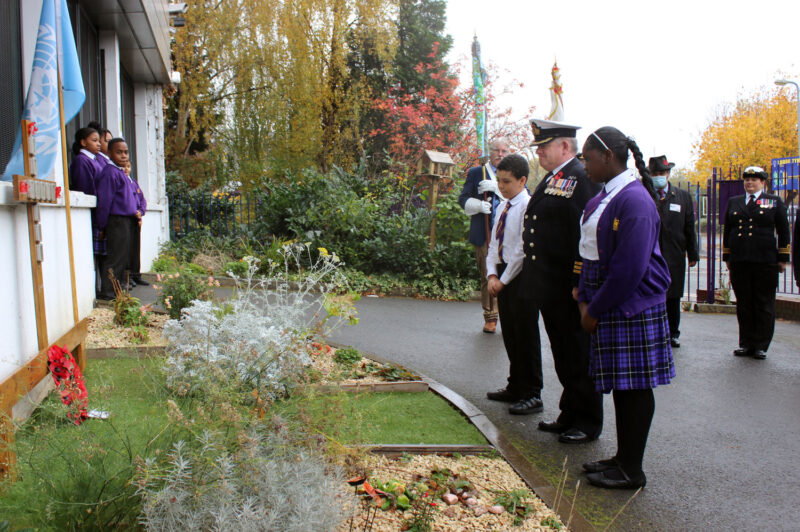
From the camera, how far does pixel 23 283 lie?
3.88 meters

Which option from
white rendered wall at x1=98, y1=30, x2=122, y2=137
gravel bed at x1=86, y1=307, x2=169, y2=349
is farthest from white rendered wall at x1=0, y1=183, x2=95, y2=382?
white rendered wall at x1=98, y1=30, x2=122, y2=137

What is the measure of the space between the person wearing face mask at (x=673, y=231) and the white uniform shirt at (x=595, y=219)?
4.14 meters

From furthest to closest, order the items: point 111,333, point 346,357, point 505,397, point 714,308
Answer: point 714,308 → point 111,333 → point 346,357 → point 505,397

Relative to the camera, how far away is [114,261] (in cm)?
775

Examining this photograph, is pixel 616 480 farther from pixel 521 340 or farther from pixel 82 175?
pixel 82 175

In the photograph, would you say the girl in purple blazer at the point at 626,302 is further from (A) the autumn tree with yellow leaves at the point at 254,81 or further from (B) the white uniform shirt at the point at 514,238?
(A) the autumn tree with yellow leaves at the point at 254,81

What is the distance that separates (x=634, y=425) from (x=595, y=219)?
115 centimetres

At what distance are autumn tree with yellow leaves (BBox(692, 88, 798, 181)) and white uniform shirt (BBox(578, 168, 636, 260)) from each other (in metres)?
34.6

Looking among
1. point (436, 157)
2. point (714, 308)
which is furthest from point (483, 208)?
point (714, 308)

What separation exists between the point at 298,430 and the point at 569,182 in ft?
8.34

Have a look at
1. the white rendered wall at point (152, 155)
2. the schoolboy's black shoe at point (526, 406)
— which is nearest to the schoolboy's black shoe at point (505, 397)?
the schoolboy's black shoe at point (526, 406)

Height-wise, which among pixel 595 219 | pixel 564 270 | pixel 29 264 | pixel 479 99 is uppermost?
pixel 479 99

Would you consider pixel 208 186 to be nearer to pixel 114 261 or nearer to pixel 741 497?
pixel 114 261

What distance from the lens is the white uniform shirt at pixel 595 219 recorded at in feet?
11.4
